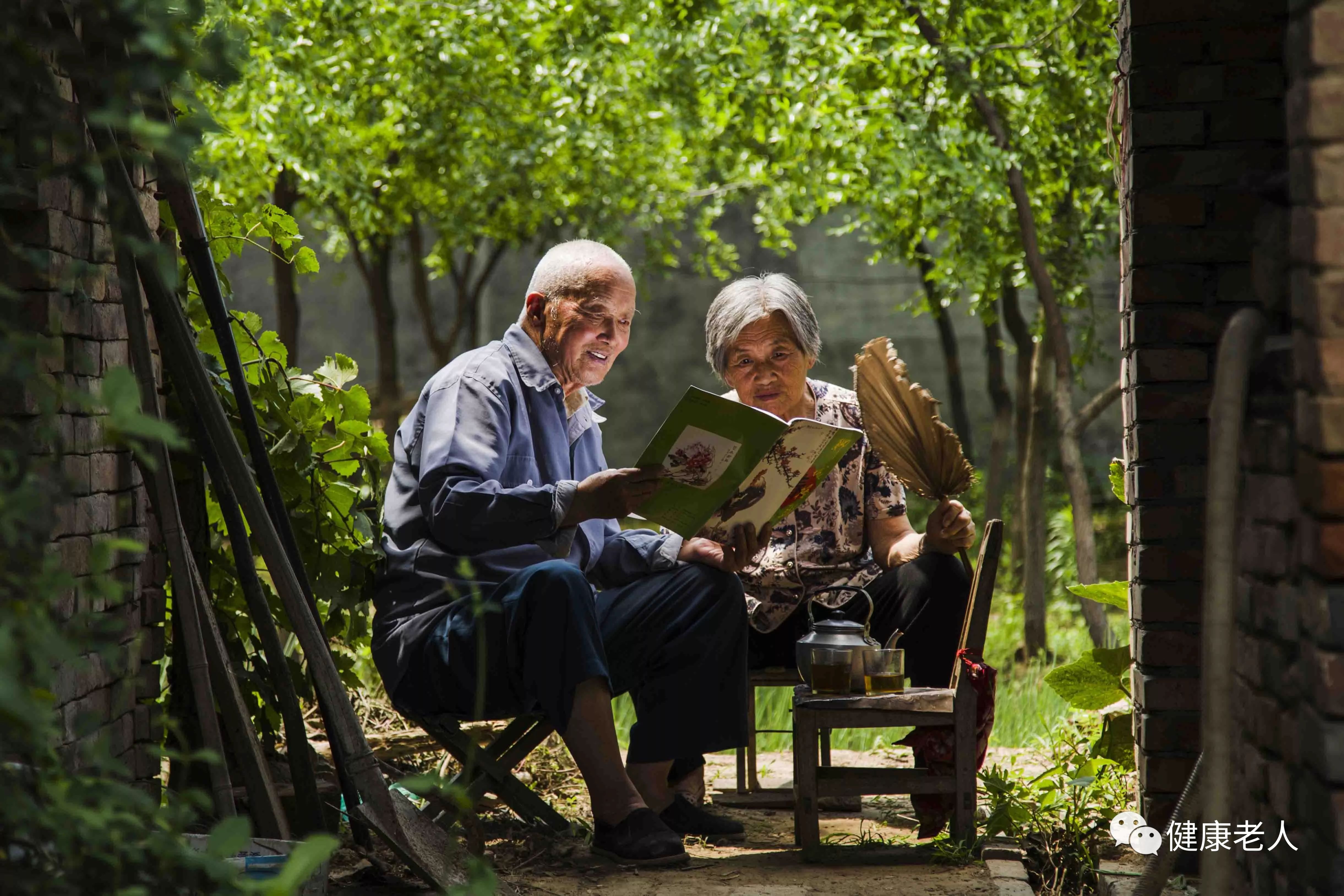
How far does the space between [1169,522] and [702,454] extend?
3.59ft

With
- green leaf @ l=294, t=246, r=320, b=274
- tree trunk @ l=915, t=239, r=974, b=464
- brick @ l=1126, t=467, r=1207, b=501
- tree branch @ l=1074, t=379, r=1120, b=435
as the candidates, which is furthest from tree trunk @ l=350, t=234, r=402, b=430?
brick @ l=1126, t=467, r=1207, b=501

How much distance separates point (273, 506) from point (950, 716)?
1.68 m

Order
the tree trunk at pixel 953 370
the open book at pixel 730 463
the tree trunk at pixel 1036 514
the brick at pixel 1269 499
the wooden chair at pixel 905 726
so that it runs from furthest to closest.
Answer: the tree trunk at pixel 953 370, the tree trunk at pixel 1036 514, the wooden chair at pixel 905 726, the open book at pixel 730 463, the brick at pixel 1269 499

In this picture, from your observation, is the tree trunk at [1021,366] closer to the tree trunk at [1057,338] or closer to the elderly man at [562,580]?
the tree trunk at [1057,338]

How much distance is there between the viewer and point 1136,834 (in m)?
3.04

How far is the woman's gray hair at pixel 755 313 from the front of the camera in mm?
3879

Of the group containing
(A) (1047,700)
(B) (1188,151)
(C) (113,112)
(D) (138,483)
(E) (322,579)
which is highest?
(B) (1188,151)

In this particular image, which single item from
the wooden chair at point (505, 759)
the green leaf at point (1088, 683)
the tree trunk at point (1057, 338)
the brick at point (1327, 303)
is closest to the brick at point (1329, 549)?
the brick at point (1327, 303)

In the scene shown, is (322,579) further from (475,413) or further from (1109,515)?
(1109,515)

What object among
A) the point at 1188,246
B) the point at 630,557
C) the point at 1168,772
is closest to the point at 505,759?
the point at 630,557

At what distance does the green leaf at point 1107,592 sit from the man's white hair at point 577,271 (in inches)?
60.0

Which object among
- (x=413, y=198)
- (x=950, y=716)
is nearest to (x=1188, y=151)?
(x=950, y=716)

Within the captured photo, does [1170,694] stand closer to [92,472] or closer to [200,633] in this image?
[200,633]

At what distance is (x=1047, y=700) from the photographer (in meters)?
5.25
